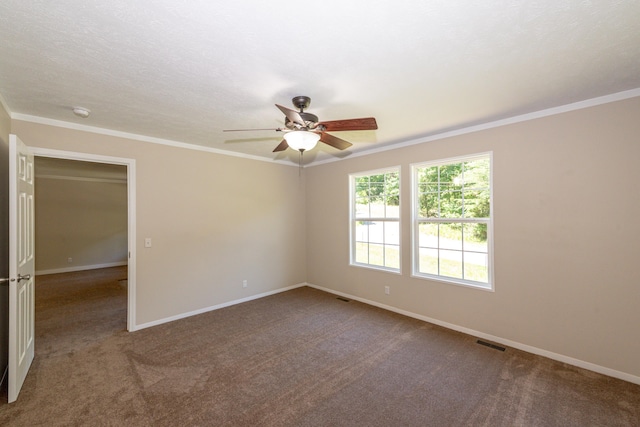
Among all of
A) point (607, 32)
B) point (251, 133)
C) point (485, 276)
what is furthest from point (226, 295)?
point (607, 32)

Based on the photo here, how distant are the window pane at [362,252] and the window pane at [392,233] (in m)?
0.42

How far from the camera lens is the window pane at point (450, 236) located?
11.5 ft

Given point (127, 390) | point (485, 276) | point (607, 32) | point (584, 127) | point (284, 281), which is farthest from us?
point (284, 281)

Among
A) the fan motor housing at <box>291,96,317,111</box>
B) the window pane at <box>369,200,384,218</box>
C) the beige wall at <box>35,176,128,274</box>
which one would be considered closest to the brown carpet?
the window pane at <box>369,200,384,218</box>

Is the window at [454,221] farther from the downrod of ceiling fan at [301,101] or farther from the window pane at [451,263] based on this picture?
the downrod of ceiling fan at [301,101]

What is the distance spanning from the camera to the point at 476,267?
3.37 meters

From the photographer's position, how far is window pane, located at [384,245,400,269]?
417 centimetres

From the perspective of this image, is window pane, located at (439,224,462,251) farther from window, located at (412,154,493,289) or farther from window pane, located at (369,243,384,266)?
window pane, located at (369,243,384,266)

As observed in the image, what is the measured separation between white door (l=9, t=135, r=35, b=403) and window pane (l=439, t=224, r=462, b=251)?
14.3ft

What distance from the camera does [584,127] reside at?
2594mm

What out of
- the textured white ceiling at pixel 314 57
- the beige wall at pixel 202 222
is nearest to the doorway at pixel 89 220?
the beige wall at pixel 202 222

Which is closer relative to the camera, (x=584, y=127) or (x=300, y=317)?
(x=584, y=127)

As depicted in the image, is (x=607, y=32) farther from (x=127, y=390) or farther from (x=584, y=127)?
(x=127, y=390)

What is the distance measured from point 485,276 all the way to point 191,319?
3974 millimetres
